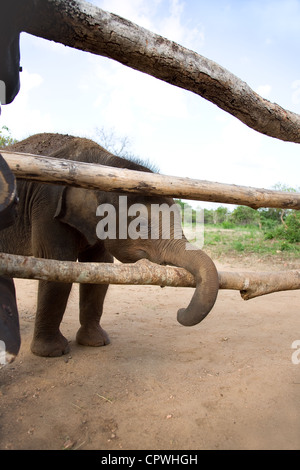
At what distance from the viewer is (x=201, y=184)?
2.74 meters

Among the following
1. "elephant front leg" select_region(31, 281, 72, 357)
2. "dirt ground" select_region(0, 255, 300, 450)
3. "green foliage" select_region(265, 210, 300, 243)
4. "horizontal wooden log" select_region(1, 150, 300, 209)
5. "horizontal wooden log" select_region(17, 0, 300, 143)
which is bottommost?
"dirt ground" select_region(0, 255, 300, 450)

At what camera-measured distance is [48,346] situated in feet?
13.1

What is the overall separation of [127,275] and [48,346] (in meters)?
2.04

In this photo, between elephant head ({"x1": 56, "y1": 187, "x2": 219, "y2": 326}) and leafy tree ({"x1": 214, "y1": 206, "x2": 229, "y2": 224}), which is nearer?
elephant head ({"x1": 56, "y1": 187, "x2": 219, "y2": 326})

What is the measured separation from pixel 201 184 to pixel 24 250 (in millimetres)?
2589

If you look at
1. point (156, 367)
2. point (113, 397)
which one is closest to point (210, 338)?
point (156, 367)

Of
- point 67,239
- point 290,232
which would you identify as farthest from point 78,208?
point 290,232

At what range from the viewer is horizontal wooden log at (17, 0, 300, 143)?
205 centimetres

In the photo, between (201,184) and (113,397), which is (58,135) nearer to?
(201,184)

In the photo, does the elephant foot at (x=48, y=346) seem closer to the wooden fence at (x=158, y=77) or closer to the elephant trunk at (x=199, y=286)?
the elephant trunk at (x=199, y=286)

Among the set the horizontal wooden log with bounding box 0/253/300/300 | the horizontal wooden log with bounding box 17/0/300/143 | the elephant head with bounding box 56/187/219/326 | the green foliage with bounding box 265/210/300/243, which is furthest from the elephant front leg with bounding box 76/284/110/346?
the green foliage with bounding box 265/210/300/243

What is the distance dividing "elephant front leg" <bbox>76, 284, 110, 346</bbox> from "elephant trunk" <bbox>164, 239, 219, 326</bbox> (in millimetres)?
1849

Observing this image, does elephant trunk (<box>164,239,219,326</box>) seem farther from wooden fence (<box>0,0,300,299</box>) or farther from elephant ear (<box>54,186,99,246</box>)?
elephant ear (<box>54,186,99,246</box>)

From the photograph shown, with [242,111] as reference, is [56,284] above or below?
below
